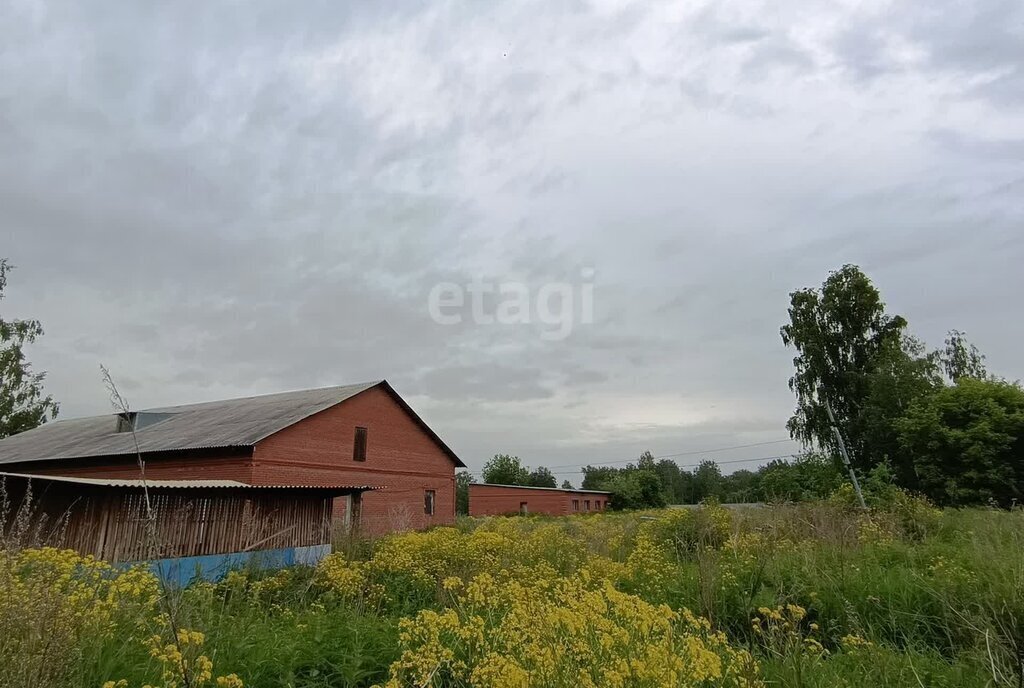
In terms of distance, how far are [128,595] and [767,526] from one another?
9.88 metres

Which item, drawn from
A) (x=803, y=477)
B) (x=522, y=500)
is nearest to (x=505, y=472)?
(x=522, y=500)

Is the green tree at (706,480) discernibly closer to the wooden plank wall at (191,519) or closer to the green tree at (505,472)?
the green tree at (505,472)

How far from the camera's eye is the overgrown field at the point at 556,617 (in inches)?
117

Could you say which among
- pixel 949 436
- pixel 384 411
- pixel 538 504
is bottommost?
pixel 538 504

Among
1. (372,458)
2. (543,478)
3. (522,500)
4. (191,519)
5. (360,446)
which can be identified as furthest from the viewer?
(543,478)

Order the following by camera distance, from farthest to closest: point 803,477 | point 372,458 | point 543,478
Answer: point 543,478
point 803,477
point 372,458

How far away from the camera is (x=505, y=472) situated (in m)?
59.4

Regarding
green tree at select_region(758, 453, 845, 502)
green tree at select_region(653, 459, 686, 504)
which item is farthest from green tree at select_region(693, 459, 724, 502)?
green tree at select_region(758, 453, 845, 502)

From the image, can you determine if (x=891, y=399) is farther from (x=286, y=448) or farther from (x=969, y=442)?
(x=286, y=448)

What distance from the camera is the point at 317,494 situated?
557 inches

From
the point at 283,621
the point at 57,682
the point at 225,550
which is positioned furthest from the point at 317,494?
the point at 57,682

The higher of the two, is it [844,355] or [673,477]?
[844,355]

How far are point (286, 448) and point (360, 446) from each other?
419cm

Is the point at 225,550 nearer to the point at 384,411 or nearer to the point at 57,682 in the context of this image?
the point at 57,682
